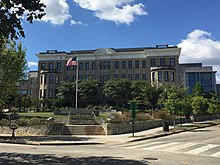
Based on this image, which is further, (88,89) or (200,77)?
(200,77)

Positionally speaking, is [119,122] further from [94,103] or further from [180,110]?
[94,103]

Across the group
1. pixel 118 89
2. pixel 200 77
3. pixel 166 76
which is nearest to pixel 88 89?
pixel 118 89

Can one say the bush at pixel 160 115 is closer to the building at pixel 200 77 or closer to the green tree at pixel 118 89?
the green tree at pixel 118 89

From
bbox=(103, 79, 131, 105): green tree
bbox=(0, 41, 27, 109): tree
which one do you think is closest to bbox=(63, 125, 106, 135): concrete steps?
bbox=(0, 41, 27, 109): tree

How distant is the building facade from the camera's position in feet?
234

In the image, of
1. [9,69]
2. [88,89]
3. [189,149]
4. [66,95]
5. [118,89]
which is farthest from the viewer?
[66,95]

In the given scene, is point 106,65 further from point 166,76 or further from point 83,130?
point 83,130

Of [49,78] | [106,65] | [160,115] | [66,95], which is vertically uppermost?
[106,65]

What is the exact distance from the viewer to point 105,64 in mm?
75688

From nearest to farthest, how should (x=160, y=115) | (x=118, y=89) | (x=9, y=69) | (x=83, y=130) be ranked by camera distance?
(x=9, y=69), (x=83, y=130), (x=160, y=115), (x=118, y=89)

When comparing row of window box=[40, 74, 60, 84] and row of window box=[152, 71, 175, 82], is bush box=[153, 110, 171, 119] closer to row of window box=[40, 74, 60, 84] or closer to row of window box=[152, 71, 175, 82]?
row of window box=[152, 71, 175, 82]

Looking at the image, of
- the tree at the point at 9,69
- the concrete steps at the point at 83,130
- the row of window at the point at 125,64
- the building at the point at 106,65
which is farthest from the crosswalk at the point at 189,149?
the row of window at the point at 125,64

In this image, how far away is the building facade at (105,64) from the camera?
234ft

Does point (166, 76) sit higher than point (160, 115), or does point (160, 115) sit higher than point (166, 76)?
point (166, 76)
